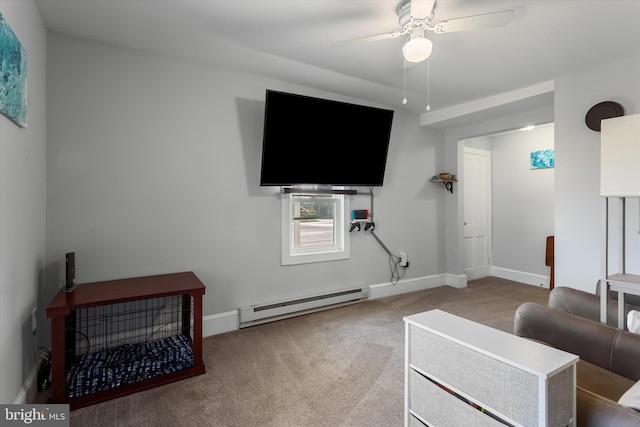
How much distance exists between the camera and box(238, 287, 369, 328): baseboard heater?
3078 millimetres

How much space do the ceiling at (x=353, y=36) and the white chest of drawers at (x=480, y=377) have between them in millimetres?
1950

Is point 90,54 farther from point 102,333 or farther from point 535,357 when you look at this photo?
point 535,357

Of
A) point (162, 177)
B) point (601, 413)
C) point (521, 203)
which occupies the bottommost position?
point (601, 413)

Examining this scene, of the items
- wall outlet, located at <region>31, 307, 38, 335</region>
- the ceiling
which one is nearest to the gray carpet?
wall outlet, located at <region>31, 307, 38, 335</region>

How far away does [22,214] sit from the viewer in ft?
5.91

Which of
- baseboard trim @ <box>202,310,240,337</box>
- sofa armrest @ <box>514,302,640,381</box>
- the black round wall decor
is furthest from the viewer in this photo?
baseboard trim @ <box>202,310,240,337</box>

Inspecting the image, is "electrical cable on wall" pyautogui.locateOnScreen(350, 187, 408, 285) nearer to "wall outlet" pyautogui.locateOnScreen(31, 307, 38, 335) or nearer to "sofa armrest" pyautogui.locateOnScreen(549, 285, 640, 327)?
"sofa armrest" pyautogui.locateOnScreen(549, 285, 640, 327)

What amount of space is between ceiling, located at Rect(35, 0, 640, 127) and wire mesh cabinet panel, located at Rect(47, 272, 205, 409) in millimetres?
1897

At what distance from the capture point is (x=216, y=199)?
297 cm

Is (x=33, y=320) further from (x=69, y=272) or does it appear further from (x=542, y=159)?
(x=542, y=159)

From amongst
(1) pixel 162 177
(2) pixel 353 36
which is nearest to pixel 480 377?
(2) pixel 353 36

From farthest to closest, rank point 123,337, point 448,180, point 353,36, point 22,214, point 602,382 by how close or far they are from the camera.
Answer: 1. point 448,180
2. point 123,337
3. point 353,36
4. point 22,214
5. point 602,382

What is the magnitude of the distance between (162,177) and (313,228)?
66.8 inches

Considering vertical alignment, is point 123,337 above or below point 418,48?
below
